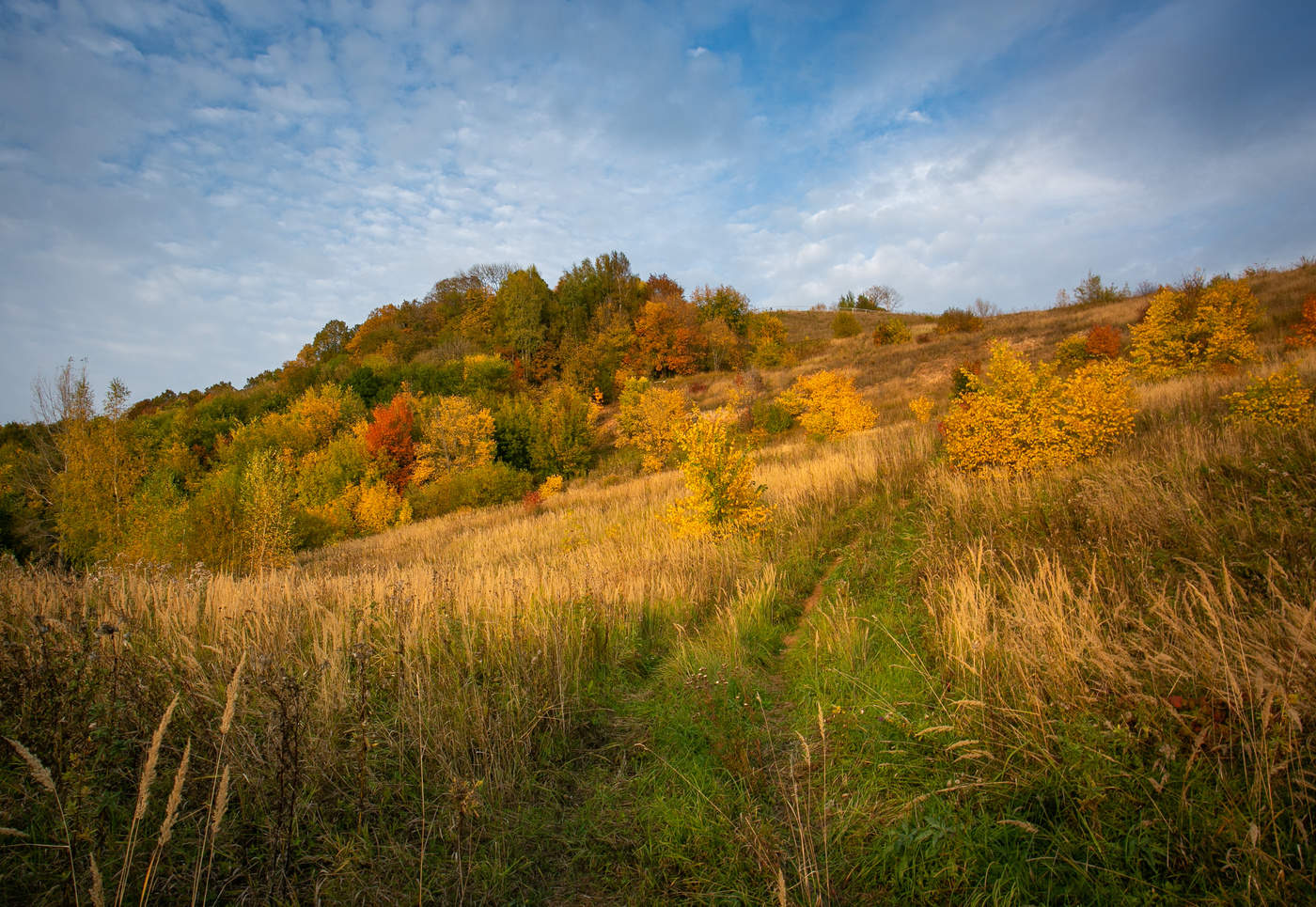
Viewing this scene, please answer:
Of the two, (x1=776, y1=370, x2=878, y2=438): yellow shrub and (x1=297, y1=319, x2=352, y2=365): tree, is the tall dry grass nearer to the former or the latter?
(x1=776, y1=370, x2=878, y2=438): yellow shrub

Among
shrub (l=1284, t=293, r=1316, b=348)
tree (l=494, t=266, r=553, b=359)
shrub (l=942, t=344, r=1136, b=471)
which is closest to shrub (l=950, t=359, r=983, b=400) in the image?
shrub (l=1284, t=293, r=1316, b=348)

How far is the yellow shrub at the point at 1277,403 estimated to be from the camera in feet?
18.4

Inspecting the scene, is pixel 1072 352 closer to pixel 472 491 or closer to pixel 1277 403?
pixel 1277 403

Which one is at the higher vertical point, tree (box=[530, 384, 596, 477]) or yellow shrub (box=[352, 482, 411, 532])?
tree (box=[530, 384, 596, 477])

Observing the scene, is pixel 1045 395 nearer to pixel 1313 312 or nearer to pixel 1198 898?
pixel 1198 898

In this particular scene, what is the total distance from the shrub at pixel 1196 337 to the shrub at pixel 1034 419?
10.5 meters

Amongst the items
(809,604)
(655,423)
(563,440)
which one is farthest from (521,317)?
(809,604)

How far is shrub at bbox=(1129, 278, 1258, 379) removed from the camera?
13844 mm

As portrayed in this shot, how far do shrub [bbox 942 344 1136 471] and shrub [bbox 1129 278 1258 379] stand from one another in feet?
34.3

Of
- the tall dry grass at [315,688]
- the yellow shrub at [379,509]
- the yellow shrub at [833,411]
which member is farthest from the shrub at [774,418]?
the tall dry grass at [315,688]

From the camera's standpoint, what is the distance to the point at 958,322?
159 feet

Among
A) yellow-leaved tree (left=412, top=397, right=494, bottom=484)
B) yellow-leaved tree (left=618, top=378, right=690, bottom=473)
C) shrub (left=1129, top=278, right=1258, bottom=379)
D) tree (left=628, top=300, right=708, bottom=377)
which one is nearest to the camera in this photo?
shrub (left=1129, top=278, right=1258, bottom=379)

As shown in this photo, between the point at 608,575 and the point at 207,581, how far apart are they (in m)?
4.62

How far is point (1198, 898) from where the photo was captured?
169 cm
